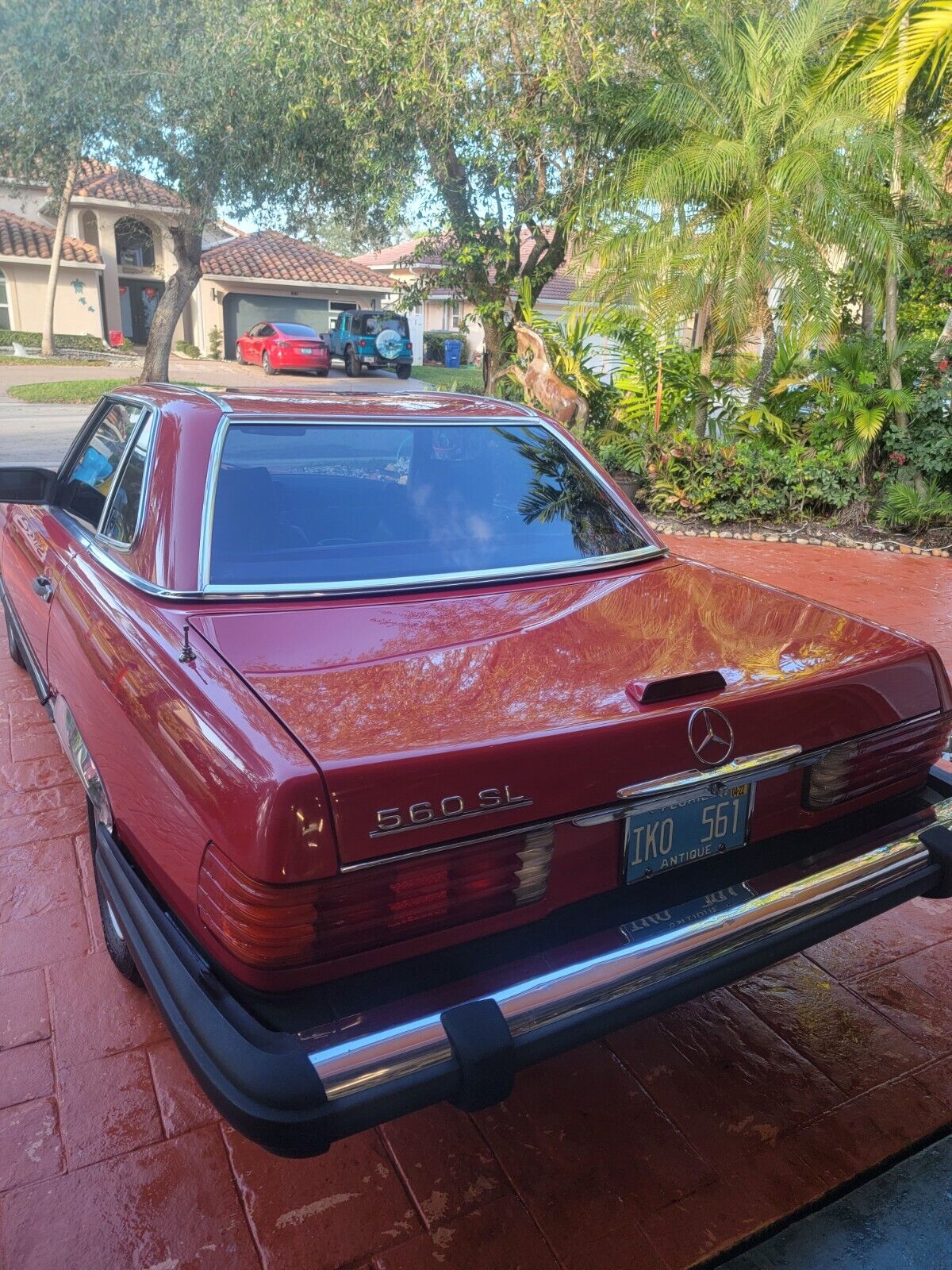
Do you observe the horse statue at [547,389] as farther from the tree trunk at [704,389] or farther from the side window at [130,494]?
the side window at [130,494]

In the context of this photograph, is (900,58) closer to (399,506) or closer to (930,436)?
(930,436)

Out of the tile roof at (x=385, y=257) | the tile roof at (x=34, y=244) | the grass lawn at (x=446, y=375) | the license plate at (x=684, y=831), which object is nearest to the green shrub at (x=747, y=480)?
the license plate at (x=684, y=831)

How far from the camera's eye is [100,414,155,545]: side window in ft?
8.84

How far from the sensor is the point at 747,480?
9.37 m

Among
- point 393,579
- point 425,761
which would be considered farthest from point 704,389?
point 425,761

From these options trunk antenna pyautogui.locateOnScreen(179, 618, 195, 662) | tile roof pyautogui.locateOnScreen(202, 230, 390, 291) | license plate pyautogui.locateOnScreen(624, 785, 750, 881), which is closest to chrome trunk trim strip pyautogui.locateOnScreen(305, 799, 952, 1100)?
license plate pyautogui.locateOnScreen(624, 785, 750, 881)

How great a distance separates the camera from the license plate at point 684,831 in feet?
6.51

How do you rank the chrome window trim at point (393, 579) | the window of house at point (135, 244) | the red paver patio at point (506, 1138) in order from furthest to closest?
the window of house at point (135, 244)
the chrome window trim at point (393, 579)
the red paver patio at point (506, 1138)

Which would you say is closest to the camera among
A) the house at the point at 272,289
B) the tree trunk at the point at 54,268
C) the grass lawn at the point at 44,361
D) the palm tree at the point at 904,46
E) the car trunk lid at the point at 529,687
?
the car trunk lid at the point at 529,687

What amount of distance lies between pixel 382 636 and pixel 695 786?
80 centimetres

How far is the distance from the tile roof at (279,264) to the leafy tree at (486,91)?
1937cm

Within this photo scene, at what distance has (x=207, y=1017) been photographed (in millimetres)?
1695

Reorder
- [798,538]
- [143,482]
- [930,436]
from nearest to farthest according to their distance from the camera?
[143,482], [930,436], [798,538]

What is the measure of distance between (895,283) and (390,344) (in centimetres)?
1891
